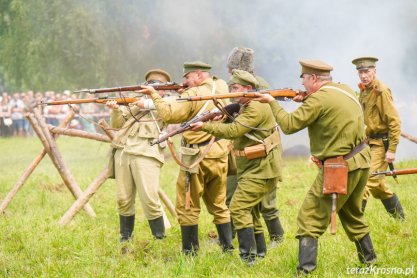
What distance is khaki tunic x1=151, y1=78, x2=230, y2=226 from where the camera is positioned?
24.4 ft

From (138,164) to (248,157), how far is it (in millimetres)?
1727

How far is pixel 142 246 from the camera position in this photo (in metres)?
7.91

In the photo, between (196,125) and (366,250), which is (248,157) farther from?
(366,250)

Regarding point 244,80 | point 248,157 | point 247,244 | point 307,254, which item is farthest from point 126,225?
point 307,254

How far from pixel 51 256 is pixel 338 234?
3.21 meters

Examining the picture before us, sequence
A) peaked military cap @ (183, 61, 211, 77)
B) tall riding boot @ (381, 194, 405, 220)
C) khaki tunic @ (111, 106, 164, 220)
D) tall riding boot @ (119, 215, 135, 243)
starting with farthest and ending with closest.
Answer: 1. tall riding boot @ (381, 194, 405, 220)
2. tall riding boot @ (119, 215, 135, 243)
3. khaki tunic @ (111, 106, 164, 220)
4. peaked military cap @ (183, 61, 211, 77)

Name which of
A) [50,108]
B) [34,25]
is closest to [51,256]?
[50,108]

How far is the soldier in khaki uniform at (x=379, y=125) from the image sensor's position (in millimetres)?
8609

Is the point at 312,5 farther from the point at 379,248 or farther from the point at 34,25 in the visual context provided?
the point at 379,248

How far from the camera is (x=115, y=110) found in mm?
8484

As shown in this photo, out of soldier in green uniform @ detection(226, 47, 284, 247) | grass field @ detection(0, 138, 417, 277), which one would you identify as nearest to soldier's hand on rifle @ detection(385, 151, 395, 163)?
grass field @ detection(0, 138, 417, 277)

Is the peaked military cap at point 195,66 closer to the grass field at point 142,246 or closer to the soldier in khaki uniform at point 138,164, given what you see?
the soldier in khaki uniform at point 138,164

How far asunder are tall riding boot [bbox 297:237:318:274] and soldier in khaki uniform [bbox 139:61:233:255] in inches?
61.6

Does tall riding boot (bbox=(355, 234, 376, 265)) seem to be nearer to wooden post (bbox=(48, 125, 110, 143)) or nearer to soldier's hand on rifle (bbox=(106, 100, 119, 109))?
soldier's hand on rifle (bbox=(106, 100, 119, 109))
